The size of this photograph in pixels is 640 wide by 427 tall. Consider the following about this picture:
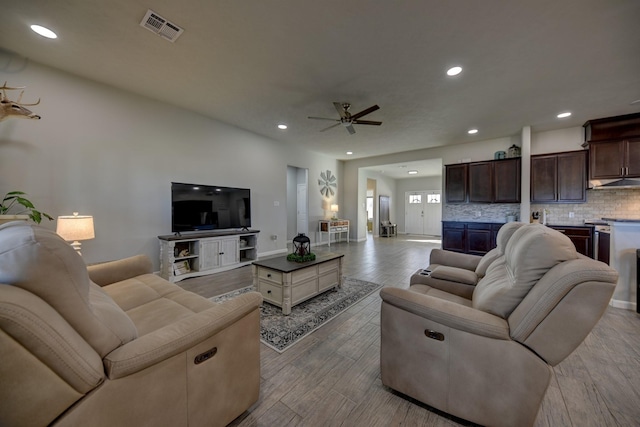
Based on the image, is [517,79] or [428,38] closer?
[428,38]

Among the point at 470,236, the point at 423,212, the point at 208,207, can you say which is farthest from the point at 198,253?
the point at 423,212

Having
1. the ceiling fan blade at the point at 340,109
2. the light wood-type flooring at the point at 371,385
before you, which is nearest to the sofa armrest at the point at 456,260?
the light wood-type flooring at the point at 371,385

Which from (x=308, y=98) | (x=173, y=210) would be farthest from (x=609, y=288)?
(x=173, y=210)

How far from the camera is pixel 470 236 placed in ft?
17.2

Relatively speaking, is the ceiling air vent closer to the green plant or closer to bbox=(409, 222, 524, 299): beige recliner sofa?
the green plant

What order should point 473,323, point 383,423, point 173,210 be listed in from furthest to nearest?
point 173,210 → point 383,423 → point 473,323

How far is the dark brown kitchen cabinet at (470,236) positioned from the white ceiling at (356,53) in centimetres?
225

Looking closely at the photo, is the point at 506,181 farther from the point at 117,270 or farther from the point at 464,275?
the point at 117,270

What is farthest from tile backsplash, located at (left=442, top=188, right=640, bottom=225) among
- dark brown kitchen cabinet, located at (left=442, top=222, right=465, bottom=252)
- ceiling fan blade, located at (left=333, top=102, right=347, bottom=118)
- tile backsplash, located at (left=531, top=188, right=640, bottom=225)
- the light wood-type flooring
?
ceiling fan blade, located at (left=333, top=102, right=347, bottom=118)

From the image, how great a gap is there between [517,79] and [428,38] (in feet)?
5.29

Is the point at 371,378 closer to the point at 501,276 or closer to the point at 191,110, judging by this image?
the point at 501,276

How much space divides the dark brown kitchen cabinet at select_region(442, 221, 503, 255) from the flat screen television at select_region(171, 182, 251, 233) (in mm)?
4549

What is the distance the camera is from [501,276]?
1.62 meters

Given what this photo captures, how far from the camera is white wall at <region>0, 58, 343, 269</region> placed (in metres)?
2.88
